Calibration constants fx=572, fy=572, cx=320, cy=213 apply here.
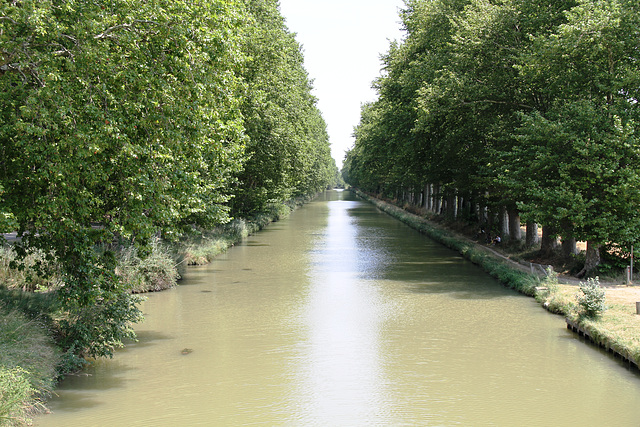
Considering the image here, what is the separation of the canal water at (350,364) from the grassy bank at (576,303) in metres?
0.40

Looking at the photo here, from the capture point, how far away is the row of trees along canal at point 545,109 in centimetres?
1906

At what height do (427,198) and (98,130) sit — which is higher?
(98,130)

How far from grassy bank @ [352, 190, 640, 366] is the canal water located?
0.40 metres

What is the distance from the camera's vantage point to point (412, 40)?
114 ft

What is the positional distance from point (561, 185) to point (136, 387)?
50.2 feet

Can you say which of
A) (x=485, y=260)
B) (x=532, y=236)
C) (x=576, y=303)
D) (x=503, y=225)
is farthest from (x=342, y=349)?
(x=503, y=225)

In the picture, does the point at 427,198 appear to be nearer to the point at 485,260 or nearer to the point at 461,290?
the point at 485,260

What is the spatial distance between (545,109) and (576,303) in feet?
34.6

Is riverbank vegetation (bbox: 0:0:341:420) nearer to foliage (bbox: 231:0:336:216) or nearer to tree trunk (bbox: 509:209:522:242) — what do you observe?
foliage (bbox: 231:0:336:216)

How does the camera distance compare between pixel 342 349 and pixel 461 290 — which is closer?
pixel 342 349

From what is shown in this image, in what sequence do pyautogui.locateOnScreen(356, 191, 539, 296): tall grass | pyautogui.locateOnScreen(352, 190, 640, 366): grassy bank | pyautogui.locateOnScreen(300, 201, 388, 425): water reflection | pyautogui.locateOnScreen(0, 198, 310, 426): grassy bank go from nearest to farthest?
pyautogui.locateOnScreen(0, 198, 310, 426): grassy bank → pyautogui.locateOnScreen(300, 201, 388, 425): water reflection → pyautogui.locateOnScreen(352, 190, 640, 366): grassy bank → pyautogui.locateOnScreen(356, 191, 539, 296): tall grass

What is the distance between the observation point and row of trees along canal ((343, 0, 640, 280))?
62.5 ft

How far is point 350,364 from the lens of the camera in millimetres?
12820

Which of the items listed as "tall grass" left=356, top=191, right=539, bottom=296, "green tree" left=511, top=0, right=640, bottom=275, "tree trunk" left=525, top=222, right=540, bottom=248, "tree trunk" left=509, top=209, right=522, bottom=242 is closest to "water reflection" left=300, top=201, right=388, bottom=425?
"tall grass" left=356, top=191, right=539, bottom=296
